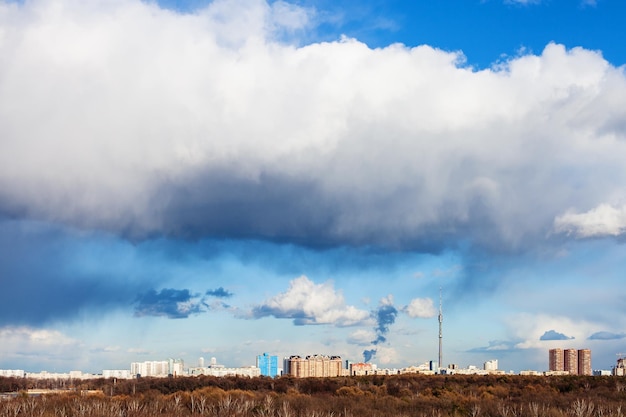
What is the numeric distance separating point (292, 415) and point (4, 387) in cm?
9364

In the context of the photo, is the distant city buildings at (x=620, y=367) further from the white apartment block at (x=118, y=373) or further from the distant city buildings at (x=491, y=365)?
the white apartment block at (x=118, y=373)

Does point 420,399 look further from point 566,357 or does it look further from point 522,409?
point 566,357

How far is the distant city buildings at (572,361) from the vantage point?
147m

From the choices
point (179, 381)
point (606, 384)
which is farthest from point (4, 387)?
point (606, 384)

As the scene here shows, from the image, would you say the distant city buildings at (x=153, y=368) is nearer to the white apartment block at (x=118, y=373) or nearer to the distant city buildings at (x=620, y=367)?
the white apartment block at (x=118, y=373)

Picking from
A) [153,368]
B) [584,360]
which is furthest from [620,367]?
[153,368]

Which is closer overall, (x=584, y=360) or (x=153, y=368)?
(x=584, y=360)

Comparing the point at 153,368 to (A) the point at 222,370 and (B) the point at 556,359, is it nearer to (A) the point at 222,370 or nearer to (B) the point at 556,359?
(A) the point at 222,370

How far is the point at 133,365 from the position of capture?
178m

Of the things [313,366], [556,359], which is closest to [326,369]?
[313,366]

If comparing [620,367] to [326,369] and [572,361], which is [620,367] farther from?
[326,369]

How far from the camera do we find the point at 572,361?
147 m

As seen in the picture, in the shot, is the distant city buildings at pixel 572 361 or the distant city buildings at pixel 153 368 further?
the distant city buildings at pixel 153 368

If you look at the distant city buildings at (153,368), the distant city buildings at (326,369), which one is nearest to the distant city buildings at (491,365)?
the distant city buildings at (326,369)
